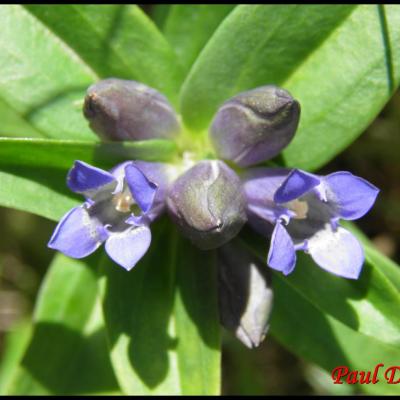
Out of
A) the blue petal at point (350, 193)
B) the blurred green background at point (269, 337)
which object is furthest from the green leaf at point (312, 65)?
the blurred green background at point (269, 337)

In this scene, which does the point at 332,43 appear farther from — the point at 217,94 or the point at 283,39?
the point at 217,94

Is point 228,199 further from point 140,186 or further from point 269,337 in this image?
point 269,337

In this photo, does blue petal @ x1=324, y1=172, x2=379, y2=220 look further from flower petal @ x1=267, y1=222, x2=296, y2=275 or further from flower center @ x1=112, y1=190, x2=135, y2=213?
flower center @ x1=112, y1=190, x2=135, y2=213

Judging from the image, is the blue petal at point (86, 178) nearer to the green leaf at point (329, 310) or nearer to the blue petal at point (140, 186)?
the blue petal at point (140, 186)

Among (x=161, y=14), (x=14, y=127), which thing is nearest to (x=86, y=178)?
(x=161, y=14)

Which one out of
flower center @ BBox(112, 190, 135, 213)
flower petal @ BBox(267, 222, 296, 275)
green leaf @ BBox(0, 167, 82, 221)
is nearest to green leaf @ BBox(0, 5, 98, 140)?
green leaf @ BBox(0, 167, 82, 221)

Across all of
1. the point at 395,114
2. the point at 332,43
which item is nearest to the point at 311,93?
the point at 332,43
